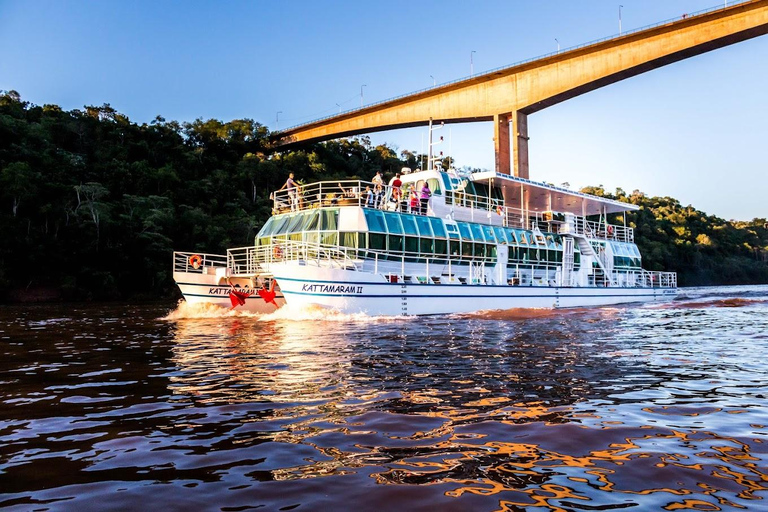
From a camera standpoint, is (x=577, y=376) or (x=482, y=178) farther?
(x=482, y=178)

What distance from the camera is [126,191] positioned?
47969 millimetres

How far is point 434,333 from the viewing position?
14.9 meters

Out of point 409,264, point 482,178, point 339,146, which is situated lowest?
point 409,264

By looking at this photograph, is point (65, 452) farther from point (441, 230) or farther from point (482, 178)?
point (482, 178)

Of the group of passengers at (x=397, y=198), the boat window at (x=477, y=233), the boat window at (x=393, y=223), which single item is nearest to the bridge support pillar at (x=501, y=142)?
the boat window at (x=477, y=233)

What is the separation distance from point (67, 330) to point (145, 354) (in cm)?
734

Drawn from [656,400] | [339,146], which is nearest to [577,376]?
[656,400]

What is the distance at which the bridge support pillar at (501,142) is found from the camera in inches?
1772

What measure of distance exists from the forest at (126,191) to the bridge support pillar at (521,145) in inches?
915

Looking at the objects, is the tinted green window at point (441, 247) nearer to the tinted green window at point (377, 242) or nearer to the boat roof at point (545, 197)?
the tinted green window at point (377, 242)

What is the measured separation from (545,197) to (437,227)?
10371 mm

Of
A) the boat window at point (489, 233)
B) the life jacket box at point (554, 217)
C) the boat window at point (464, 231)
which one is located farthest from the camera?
the life jacket box at point (554, 217)

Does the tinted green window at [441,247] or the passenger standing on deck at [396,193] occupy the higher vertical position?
the passenger standing on deck at [396,193]

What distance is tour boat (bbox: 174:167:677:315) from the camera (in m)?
19.8
